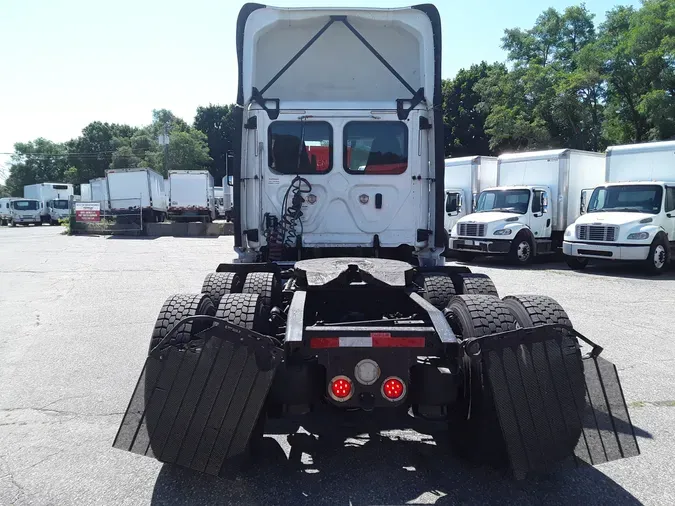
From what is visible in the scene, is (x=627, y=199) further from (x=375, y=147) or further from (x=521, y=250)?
(x=375, y=147)

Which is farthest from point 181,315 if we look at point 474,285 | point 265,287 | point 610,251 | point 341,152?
point 610,251

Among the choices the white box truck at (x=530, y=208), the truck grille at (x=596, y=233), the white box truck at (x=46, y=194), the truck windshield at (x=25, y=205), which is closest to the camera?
the truck grille at (x=596, y=233)

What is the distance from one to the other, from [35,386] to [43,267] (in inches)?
460

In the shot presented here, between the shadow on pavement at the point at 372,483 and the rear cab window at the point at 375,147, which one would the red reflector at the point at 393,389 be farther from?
the rear cab window at the point at 375,147

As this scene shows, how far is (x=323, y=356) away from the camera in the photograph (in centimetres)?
326

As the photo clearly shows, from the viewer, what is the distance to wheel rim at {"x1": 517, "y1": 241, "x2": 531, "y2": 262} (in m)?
17.0

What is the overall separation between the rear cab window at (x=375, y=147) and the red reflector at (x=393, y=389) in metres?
3.54

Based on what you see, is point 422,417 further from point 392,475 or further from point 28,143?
point 28,143

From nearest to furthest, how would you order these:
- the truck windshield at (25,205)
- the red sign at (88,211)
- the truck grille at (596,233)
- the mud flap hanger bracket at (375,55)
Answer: the mud flap hanger bracket at (375,55), the truck grille at (596,233), the red sign at (88,211), the truck windshield at (25,205)

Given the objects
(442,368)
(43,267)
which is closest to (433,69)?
(442,368)

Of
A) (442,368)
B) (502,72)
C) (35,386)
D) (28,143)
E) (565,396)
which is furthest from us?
(28,143)

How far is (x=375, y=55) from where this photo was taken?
657 cm

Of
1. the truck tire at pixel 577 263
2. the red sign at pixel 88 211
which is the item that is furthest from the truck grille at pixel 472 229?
the red sign at pixel 88 211

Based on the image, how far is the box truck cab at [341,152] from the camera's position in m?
6.27
